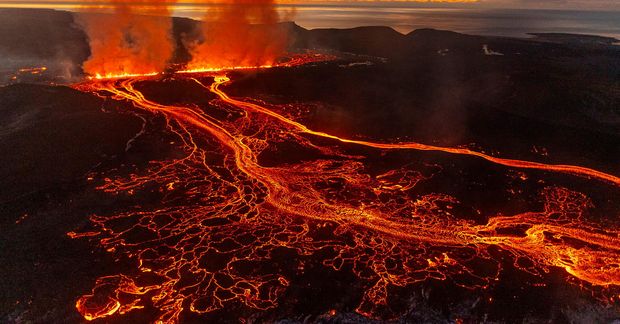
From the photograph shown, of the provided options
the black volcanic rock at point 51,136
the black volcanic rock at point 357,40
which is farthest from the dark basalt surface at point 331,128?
the black volcanic rock at point 357,40

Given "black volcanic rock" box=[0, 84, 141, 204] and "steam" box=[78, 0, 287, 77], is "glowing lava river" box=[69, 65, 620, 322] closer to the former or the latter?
"black volcanic rock" box=[0, 84, 141, 204]

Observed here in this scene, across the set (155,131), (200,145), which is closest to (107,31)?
(155,131)

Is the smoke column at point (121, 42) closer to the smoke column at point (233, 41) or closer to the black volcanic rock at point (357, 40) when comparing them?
the smoke column at point (233, 41)

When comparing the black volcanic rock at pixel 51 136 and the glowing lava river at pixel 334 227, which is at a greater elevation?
the black volcanic rock at pixel 51 136

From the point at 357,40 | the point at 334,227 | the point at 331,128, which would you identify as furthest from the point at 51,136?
the point at 357,40

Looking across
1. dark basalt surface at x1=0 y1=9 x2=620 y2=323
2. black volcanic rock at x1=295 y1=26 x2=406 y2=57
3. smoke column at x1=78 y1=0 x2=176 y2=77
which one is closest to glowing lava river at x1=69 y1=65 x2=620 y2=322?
dark basalt surface at x1=0 y1=9 x2=620 y2=323

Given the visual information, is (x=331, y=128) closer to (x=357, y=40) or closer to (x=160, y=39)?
(x=160, y=39)
